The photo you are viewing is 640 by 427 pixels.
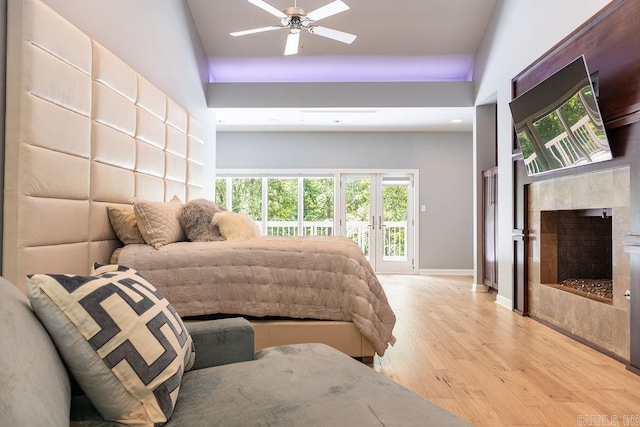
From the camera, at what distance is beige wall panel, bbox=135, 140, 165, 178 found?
3.39 m

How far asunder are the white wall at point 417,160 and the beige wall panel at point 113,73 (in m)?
4.15

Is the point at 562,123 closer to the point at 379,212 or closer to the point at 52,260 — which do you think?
the point at 52,260

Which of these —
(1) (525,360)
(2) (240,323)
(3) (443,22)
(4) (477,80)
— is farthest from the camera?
(4) (477,80)

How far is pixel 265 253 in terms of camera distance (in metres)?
2.62

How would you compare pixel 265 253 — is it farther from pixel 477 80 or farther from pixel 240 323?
pixel 477 80

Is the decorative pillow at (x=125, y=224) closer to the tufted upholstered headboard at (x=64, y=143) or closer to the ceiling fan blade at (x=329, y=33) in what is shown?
the tufted upholstered headboard at (x=64, y=143)

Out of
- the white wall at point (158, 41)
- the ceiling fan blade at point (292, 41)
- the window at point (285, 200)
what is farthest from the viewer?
the window at point (285, 200)

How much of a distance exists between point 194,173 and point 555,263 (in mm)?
3758

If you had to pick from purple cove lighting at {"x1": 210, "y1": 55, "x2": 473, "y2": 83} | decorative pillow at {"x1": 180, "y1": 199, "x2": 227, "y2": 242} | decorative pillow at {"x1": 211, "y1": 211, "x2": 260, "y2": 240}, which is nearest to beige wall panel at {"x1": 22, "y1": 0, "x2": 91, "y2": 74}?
decorative pillow at {"x1": 180, "y1": 199, "x2": 227, "y2": 242}

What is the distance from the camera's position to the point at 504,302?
4.59 meters

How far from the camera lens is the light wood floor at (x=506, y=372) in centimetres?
200

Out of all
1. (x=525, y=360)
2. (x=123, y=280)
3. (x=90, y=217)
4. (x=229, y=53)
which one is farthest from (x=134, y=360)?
(x=229, y=53)

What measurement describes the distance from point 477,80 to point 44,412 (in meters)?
5.73

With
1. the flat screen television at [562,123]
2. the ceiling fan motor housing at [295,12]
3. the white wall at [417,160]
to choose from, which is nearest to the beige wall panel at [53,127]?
the ceiling fan motor housing at [295,12]
